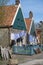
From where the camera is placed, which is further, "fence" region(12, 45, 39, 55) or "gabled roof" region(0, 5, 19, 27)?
"gabled roof" region(0, 5, 19, 27)

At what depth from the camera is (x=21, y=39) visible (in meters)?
40.5

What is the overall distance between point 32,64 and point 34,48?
12032mm

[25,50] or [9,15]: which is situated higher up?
[9,15]

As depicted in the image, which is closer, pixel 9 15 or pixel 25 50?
pixel 25 50

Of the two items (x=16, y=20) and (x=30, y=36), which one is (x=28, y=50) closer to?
(x=16, y=20)

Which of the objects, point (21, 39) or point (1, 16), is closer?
point (1, 16)

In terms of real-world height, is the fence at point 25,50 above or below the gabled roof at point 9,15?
below

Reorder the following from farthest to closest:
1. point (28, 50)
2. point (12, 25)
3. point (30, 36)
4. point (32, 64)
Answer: point (30, 36)
point (12, 25)
point (28, 50)
point (32, 64)

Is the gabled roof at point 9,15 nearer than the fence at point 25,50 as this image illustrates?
No

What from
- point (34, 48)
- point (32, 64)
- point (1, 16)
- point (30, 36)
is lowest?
point (30, 36)

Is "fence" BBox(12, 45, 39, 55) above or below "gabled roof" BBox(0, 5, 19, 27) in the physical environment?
below

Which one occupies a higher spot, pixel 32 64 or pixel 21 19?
pixel 32 64

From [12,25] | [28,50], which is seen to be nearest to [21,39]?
[12,25]

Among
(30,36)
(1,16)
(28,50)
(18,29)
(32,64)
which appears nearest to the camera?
(32,64)
